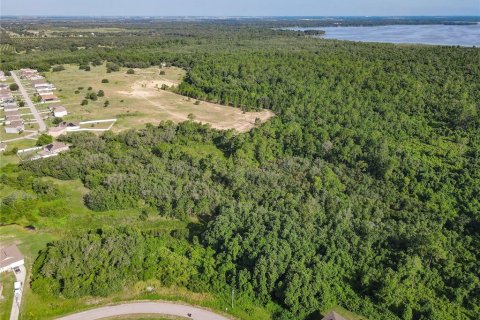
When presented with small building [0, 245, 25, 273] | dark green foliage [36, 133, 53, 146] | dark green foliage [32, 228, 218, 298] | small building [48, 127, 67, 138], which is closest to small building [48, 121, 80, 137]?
small building [48, 127, 67, 138]

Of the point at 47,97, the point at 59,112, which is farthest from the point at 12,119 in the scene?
the point at 47,97

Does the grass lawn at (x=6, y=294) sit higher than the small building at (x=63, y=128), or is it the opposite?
the small building at (x=63, y=128)

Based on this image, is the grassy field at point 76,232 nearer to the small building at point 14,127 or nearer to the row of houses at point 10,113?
the small building at point 14,127

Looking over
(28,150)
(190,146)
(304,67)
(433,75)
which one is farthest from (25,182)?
(433,75)

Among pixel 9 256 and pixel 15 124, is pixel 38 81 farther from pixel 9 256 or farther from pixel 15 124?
pixel 9 256

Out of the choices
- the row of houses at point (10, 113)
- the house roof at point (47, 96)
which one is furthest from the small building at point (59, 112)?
the house roof at point (47, 96)

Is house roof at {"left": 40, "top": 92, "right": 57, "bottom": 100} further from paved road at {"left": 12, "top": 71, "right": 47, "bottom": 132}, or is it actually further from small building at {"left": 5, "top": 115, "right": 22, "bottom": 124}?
small building at {"left": 5, "top": 115, "right": 22, "bottom": 124}
